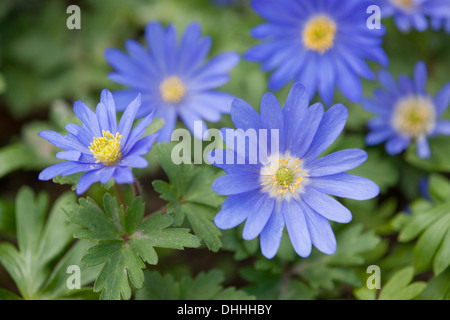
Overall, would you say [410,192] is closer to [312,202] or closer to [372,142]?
[372,142]

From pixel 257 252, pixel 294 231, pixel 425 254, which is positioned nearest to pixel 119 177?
pixel 294 231

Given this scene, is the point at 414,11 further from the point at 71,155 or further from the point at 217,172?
the point at 71,155

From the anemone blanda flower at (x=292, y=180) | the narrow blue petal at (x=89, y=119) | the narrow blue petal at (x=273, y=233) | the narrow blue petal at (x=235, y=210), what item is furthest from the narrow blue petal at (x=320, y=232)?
the narrow blue petal at (x=89, y=119)

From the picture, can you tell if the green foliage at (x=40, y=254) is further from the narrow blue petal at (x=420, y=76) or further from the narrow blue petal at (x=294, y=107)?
the narrow blue petal at (x=420, y=76)

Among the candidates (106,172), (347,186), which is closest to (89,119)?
(106,172)

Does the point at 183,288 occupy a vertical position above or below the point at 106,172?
below
